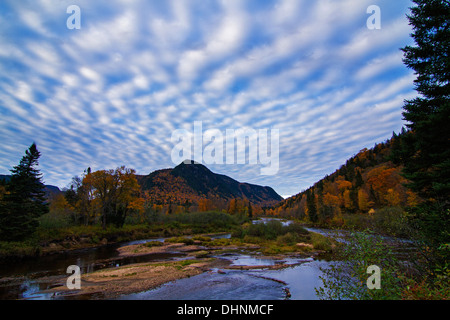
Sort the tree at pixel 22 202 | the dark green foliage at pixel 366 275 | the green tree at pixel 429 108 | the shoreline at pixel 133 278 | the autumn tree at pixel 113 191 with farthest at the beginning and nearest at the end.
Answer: the autumn tree at pixel 113 191, the tree at pixel 22 202, the shoreline at pixel 133 278, the green tree at pixel 429 108, the dark green foliage at pixel 366 275

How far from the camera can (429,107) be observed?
591 inches

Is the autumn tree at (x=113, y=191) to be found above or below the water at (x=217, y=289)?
above

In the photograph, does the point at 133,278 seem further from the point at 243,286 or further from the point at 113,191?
the point at 113,191

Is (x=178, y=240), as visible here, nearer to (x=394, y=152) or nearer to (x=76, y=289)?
(x=76, y=289)

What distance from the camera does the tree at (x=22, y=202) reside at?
28.5m

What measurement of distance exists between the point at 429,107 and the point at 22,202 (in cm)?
4479

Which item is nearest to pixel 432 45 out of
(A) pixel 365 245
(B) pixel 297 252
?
(A) pixel 365 245

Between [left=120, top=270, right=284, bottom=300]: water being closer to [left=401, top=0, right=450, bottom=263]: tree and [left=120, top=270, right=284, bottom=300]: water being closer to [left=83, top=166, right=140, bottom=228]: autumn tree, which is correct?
[left=401, top=0, right=450, bottom=263]: tree

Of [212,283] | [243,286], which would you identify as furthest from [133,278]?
[243,286]

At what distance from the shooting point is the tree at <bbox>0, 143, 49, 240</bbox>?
93.7 ft

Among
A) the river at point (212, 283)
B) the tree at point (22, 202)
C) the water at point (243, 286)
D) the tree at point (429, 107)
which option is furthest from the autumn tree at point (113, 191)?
the tree at point (429, 107)

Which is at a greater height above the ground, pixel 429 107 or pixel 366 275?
pixel 429 107

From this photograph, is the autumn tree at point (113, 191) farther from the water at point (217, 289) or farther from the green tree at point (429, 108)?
the green tree at point (429, 108)
